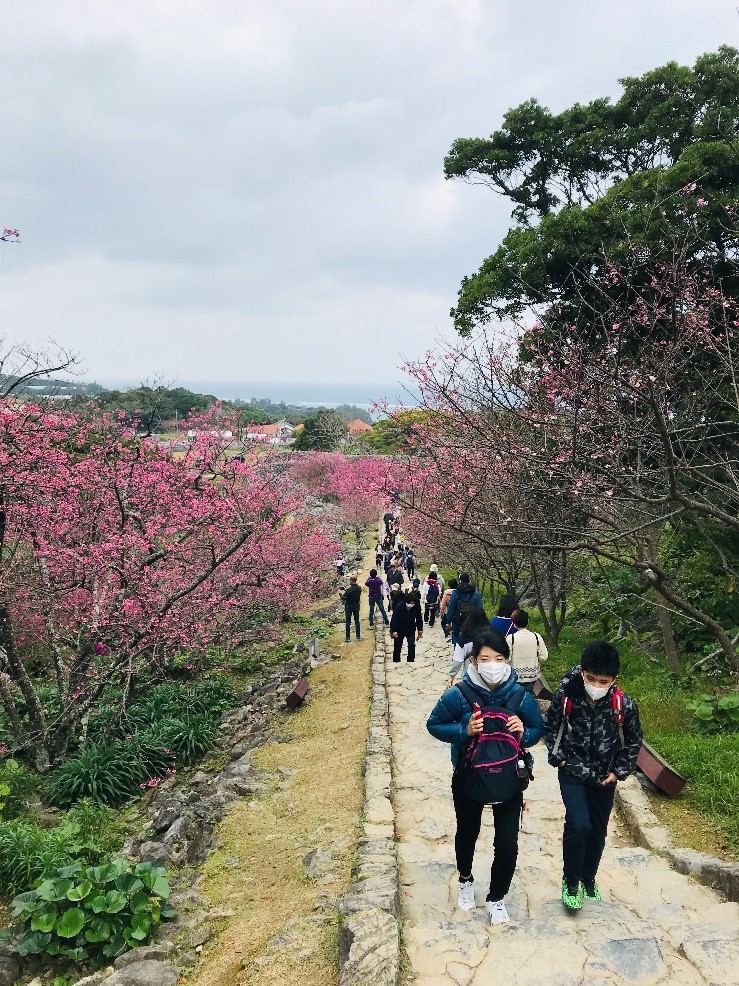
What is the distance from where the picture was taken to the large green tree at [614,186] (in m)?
9.98

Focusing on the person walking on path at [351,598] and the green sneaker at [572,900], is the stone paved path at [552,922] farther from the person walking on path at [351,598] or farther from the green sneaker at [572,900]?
the person walking on path at [351,598]

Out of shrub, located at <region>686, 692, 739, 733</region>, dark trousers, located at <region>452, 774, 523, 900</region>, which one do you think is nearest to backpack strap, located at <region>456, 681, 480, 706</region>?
dark trousers, located at <region>452, 774, 523, 900</region>

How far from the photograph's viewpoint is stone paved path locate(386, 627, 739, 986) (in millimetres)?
3391

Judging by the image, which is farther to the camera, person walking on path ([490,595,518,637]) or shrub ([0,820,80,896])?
person walking on path ([490,595,518,637])

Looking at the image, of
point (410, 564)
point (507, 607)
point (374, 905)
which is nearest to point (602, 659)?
point (374, 905)

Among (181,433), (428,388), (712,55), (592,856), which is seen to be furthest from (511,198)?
(592,856)

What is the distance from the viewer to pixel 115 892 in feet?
15.4

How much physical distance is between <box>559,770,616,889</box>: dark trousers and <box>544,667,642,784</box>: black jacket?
0.09 meters

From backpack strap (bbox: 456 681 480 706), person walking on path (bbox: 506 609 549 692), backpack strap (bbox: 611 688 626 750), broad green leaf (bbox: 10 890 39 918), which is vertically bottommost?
broad green leaf (bbox: 10 890 39 918)

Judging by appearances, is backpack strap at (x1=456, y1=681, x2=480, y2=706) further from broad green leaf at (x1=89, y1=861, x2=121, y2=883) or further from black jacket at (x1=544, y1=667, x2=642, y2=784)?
broad green leaf at (x1=89, y1=861, x2=121, y2=883)

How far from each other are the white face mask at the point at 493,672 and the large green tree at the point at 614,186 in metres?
A: 5.92

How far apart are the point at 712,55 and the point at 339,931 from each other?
52.9 feet

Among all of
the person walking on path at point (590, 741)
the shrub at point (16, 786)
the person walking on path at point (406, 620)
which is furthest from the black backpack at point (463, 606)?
the shrub at point (16, 786)

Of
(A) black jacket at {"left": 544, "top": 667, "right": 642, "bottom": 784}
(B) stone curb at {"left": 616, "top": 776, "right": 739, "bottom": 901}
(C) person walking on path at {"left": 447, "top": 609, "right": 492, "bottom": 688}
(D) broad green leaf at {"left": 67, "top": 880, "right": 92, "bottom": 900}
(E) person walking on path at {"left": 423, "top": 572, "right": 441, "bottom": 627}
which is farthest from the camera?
(E) person walking on path at {"left": 423, "top": 572, "right": 441, "bottom": 627}
